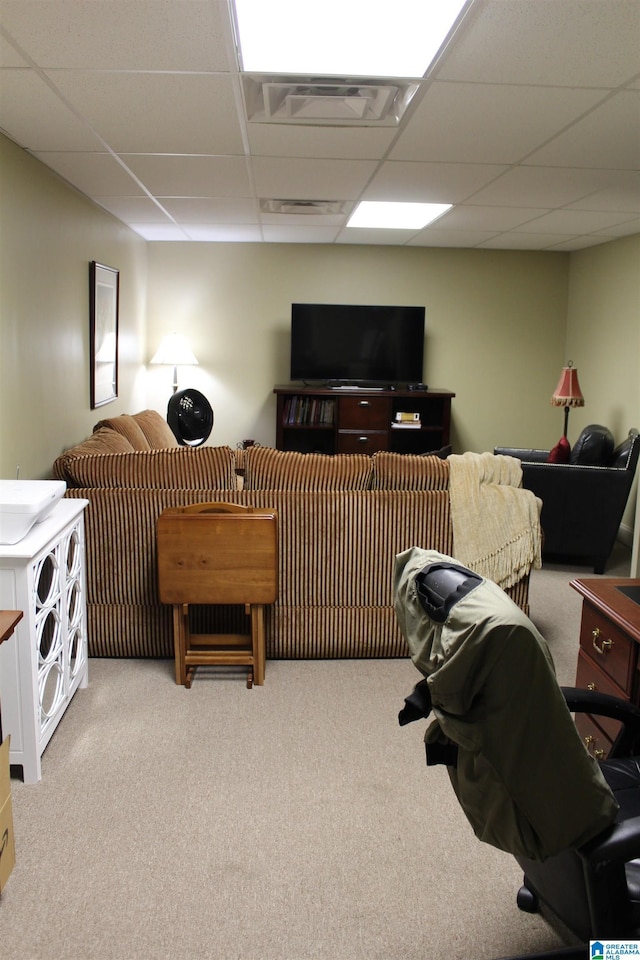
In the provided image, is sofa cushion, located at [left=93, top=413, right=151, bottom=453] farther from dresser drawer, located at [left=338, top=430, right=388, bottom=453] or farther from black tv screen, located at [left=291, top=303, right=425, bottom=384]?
black tv screen, located at [left=291, top=303, right=425, bottom=384]

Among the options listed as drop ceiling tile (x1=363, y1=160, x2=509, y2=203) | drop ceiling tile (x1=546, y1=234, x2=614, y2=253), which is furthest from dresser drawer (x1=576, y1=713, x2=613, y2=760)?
drop ceiling tile (x1=546, y1=234, x2=614, y2=253)

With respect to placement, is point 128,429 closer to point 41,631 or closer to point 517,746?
point 41,631

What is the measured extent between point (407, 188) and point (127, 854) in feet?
11.1

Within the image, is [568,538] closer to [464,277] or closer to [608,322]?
[608,322]

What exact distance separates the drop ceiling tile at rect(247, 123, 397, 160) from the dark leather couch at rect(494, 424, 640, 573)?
2.21m

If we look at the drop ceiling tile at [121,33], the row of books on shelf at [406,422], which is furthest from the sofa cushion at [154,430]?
the drop ceiling tile at [121,33]

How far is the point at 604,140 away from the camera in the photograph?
296 cm

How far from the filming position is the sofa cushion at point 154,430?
194 inches

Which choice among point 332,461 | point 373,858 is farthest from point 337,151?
point 373,858

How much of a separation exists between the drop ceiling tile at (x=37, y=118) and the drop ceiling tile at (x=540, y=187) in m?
1.95

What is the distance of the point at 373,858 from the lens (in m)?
2.02

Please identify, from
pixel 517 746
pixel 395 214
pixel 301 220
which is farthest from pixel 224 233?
pixel 517 746

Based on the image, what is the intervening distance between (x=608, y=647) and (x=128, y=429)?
130 inches

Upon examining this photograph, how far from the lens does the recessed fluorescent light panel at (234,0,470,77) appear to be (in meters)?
1.91
